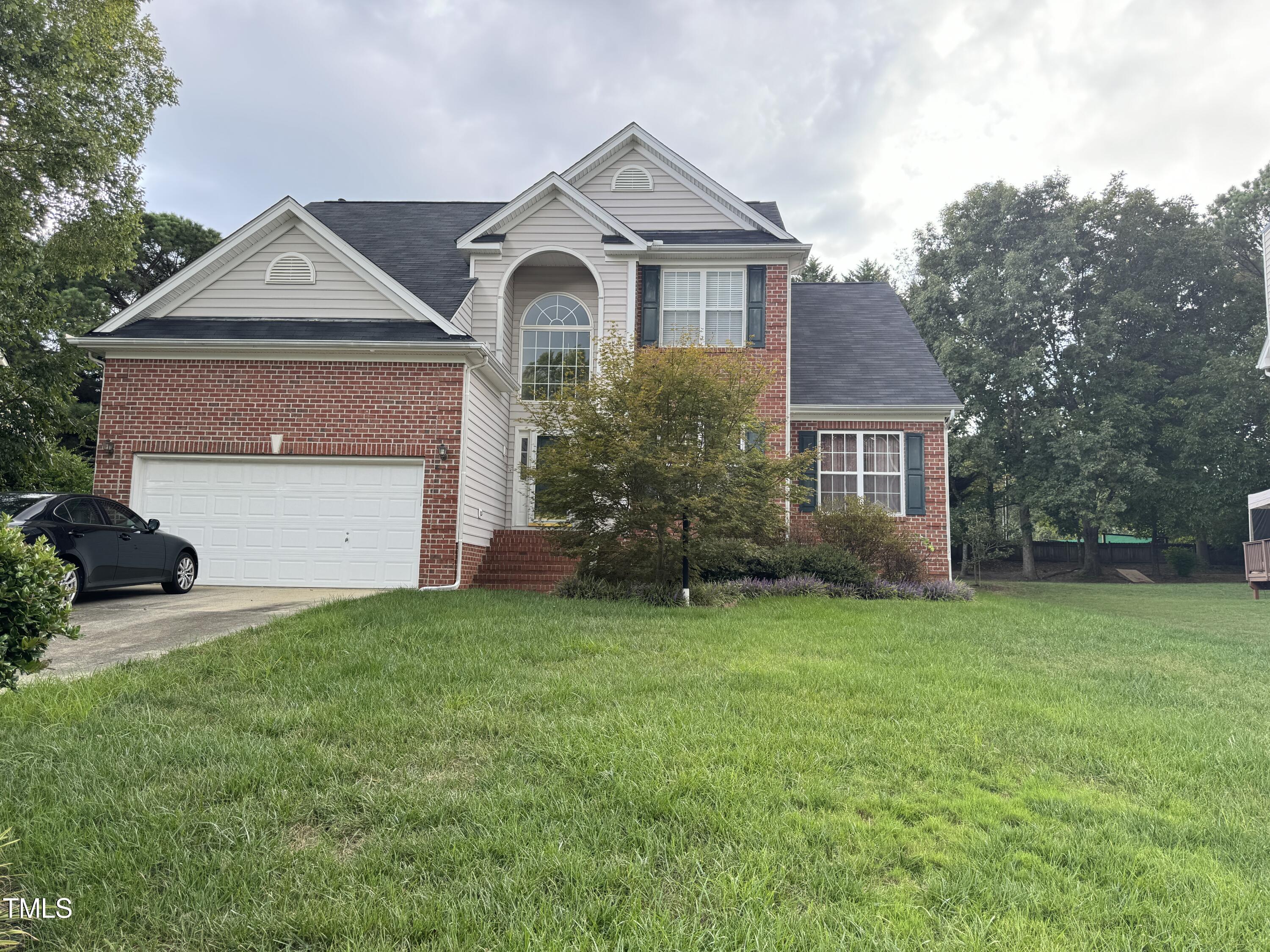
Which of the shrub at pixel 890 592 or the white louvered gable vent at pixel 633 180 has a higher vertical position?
the white louvered gable vent at pixel 633 180

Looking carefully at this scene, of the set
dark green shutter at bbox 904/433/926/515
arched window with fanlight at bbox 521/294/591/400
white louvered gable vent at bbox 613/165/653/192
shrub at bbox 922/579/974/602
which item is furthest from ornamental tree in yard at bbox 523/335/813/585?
white louvered gable vent at bbox 613/165/653/192

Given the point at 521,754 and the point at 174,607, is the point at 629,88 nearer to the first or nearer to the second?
the point at 174,607

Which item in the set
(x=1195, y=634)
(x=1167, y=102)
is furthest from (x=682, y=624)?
(x=1167, y=102)

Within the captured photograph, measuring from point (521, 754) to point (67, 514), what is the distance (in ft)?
25.8

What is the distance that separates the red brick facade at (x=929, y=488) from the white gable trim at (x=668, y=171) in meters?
4.44

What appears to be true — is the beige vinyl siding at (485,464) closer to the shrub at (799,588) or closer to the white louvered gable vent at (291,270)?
the white louvered gable vent at (291,270)

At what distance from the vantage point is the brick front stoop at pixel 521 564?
12.9 m

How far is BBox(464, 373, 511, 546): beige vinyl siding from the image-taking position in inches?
479

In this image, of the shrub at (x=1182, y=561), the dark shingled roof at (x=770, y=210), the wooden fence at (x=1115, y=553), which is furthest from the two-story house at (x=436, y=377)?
the shrub at (x=1182, y=561)

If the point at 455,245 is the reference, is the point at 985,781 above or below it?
below

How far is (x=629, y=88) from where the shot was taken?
16219 mm

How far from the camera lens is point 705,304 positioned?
49.7ft

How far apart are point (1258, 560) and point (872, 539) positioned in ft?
36.0

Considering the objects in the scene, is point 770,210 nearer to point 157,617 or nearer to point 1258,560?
point 1258,560
